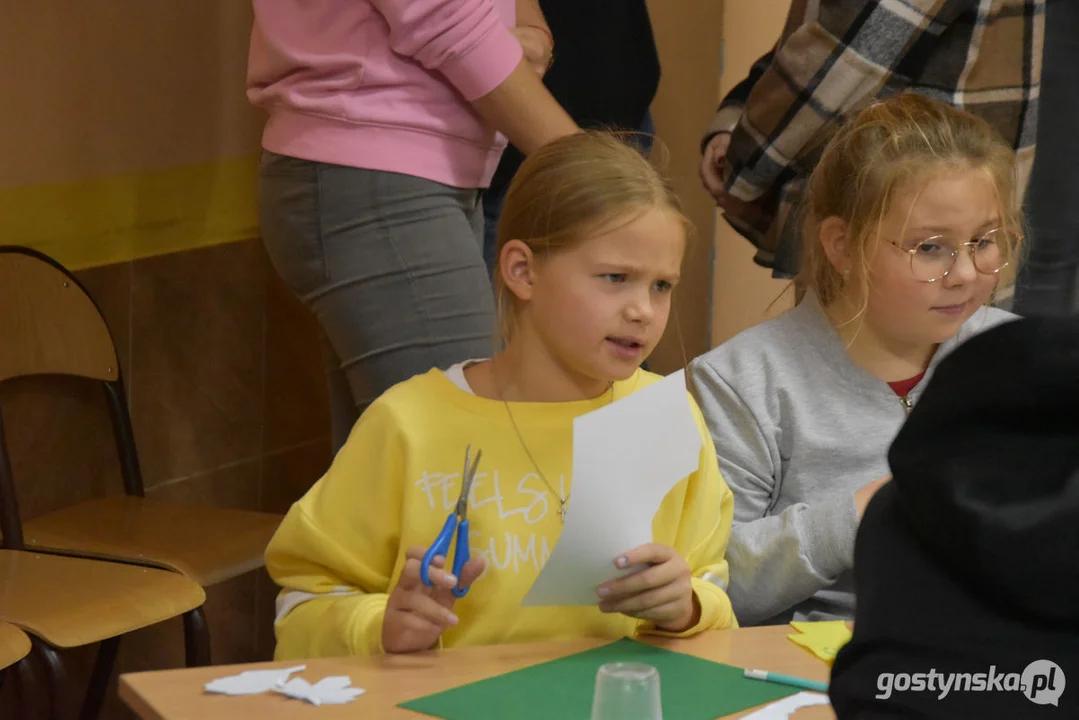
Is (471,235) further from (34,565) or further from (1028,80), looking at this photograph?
(34,565)

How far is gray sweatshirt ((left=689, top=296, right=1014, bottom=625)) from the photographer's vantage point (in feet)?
5.60

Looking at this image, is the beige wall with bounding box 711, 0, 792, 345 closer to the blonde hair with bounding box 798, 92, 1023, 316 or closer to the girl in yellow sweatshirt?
the blonde hair with bounding box 798, 92, 1023, 316

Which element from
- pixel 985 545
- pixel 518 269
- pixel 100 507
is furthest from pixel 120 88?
pixel 985 545

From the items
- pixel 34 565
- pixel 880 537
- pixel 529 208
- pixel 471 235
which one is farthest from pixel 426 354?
pixel 880 537

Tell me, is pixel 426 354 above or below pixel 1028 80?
below

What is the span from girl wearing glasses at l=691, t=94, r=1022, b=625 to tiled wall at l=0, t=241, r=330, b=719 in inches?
55.2

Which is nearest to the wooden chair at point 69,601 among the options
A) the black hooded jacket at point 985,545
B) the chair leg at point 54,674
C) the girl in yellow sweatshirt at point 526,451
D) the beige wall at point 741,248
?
the chair leg at point 54,674

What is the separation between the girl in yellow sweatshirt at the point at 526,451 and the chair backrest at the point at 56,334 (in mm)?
1186

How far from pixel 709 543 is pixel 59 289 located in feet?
5.04

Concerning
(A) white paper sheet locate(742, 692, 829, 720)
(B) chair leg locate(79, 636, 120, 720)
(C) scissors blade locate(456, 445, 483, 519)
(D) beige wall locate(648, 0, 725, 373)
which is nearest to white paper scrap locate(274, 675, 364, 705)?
(C) scissors blade locate(456, 445, 483, 519)

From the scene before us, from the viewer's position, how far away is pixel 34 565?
7.61 ft

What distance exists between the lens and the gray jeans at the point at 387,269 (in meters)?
1.86

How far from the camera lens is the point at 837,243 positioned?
186cm

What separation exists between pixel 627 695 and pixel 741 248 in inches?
123
